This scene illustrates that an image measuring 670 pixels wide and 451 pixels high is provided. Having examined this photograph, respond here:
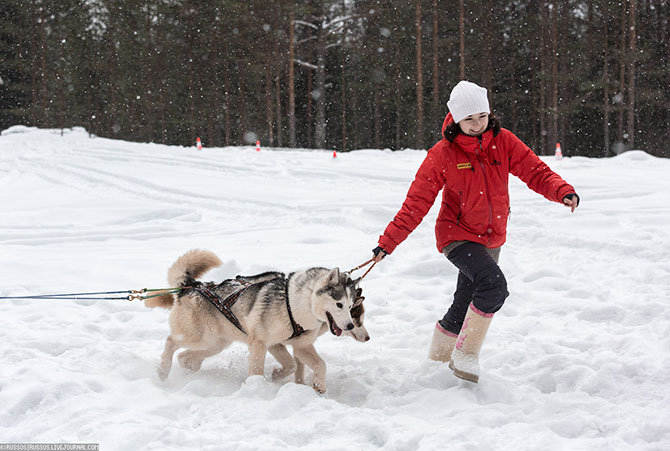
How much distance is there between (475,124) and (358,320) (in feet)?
5.51

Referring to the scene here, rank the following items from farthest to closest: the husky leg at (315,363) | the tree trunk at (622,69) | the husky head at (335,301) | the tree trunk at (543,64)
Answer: the tree trunk at (543,64), the tree trunk at (622,69), the husky leg at (315,363), the husky head at (335,301)

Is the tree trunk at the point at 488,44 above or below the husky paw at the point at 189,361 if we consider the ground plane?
above

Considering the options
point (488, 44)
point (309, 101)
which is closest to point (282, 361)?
point (488, 44)

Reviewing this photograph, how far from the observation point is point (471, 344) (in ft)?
12.5

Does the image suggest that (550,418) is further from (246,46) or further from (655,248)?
(246,46)

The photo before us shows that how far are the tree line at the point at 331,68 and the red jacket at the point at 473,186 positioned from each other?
24.1 metres

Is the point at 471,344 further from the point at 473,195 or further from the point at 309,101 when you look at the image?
the point at 309,101

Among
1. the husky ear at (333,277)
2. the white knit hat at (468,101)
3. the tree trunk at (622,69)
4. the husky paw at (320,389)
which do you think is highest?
the tree trunk at (622,69)

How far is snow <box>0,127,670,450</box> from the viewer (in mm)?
3189

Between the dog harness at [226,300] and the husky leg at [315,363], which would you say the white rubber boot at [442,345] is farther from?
the dog harness at [226,300]

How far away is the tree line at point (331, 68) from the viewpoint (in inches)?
1198

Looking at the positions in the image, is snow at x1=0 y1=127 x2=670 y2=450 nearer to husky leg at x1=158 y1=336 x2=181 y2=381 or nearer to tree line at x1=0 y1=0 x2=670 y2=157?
husky leg at x1=158 y1=336 x2=181 y2=381

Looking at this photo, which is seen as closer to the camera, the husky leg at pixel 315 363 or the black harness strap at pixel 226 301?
the husky leg at pixel 315 363

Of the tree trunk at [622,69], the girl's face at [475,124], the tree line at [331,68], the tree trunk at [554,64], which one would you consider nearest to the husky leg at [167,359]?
the girl's face at [475,124]
